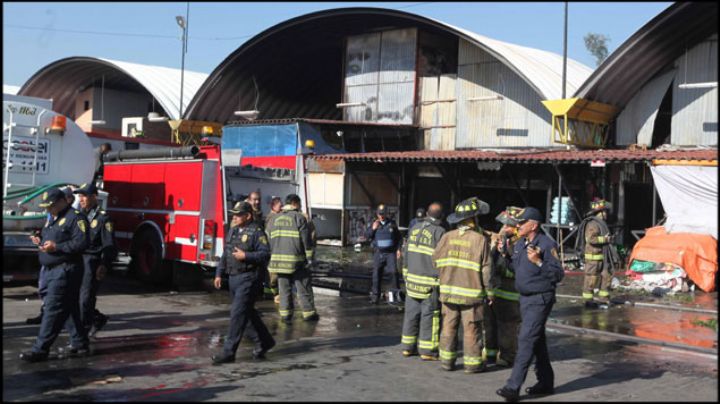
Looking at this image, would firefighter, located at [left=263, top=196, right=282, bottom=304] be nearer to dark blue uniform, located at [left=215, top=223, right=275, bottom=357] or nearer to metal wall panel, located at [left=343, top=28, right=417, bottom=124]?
dark blue uniform, located at [left=215, top=223, right=275, bottom=357]

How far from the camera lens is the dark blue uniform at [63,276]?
7.46 m

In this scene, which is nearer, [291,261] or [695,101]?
[291,261]

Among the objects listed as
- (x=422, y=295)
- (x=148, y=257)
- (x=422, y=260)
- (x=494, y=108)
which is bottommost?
(x=148, y=257)

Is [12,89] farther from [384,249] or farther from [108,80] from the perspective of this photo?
[384,249]

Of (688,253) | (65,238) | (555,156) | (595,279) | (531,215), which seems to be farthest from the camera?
(555,156)

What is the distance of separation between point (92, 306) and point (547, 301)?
4835 mm

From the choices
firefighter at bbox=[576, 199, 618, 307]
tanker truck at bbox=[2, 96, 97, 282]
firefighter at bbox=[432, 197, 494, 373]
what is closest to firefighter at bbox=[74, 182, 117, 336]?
tanker truck at bbox=[2, 96, 97, 282]

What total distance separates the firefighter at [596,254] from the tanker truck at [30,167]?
8.08 m

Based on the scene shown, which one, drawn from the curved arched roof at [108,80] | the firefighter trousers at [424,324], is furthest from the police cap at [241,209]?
the curved arched roof at [108,80]

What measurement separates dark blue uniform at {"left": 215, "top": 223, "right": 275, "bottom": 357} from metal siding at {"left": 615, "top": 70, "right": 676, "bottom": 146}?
629 inches

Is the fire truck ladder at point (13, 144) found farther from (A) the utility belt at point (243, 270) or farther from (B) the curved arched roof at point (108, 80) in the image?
(B) the curved arched roof at point (108, 80)

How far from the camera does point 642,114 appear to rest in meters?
21.3

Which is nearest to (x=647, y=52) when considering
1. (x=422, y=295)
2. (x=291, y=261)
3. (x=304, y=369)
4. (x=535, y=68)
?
(x=535, y=68)

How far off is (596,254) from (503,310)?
4.78 m
